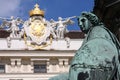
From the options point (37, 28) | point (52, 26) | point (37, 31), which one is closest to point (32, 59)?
point (37, 31)

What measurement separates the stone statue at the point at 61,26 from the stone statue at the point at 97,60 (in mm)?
21746

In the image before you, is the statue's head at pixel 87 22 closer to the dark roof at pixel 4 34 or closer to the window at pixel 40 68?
the window at pixel 40 68

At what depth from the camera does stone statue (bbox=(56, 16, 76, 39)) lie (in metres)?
23.9

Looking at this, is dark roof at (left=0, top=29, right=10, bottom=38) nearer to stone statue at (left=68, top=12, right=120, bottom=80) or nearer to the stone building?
the stone building

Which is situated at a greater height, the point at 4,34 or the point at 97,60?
the point at 4,34

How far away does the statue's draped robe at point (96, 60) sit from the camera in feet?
6.53

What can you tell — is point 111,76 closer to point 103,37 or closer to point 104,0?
point 103,37

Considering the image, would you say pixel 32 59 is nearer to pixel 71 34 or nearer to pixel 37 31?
pixel 37 31

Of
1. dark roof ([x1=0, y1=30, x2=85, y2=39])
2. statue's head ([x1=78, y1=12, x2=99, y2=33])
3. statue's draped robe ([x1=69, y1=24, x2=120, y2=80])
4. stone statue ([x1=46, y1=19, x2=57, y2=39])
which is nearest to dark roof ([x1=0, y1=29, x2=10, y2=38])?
dark roof ([x1=0, y1=30, x2=85, y2=39])

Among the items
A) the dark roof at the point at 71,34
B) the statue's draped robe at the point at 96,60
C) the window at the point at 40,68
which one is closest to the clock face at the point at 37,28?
the window at the point at 40,68

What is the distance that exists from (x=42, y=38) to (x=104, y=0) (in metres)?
20.3

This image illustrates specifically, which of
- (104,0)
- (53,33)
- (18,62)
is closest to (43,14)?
(53,33)

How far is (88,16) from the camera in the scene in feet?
7.20

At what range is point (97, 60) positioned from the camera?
6.59ft
